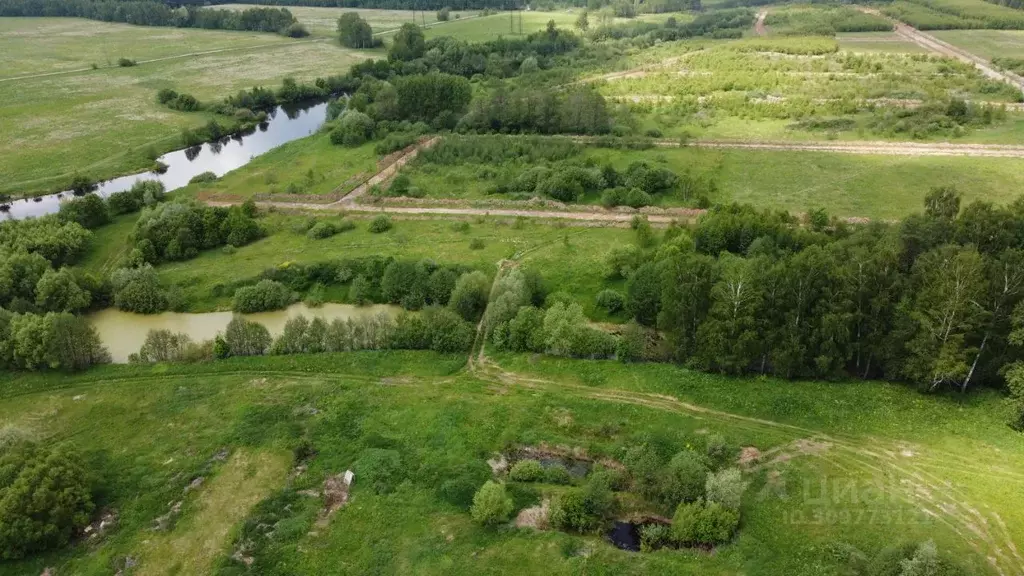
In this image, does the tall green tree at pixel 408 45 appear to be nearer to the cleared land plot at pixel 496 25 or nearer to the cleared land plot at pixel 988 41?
the cleared land plot at pixel 496 25

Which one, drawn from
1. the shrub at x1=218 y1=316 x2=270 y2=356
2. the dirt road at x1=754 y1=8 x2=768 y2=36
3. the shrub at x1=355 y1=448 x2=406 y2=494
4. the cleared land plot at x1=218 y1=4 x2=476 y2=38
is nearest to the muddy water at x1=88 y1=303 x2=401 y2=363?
the shrub at x1=218 y1=316 x2=270 y2=356

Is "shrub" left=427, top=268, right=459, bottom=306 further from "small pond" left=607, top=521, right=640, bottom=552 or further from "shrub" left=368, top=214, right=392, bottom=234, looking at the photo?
"small pond" left=607, top=521, right=640, bottom=552

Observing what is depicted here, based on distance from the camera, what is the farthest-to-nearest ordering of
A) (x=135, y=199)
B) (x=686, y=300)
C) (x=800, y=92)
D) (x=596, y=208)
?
1. (x=800, y=92)
2. (x=135, y=199)
3. (x=596, y=208)
4. (x=686, y=300)

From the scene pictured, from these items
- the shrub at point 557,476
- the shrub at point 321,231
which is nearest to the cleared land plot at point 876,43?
the shrub at point 321,231

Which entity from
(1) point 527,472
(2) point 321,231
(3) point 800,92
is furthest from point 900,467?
(3) point 800,92

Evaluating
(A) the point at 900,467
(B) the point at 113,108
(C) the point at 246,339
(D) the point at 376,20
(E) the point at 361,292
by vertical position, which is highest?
(D) the point at 376,20

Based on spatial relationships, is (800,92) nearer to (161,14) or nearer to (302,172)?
(302,172)

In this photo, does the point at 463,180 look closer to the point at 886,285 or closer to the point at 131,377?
the point at 131,377
